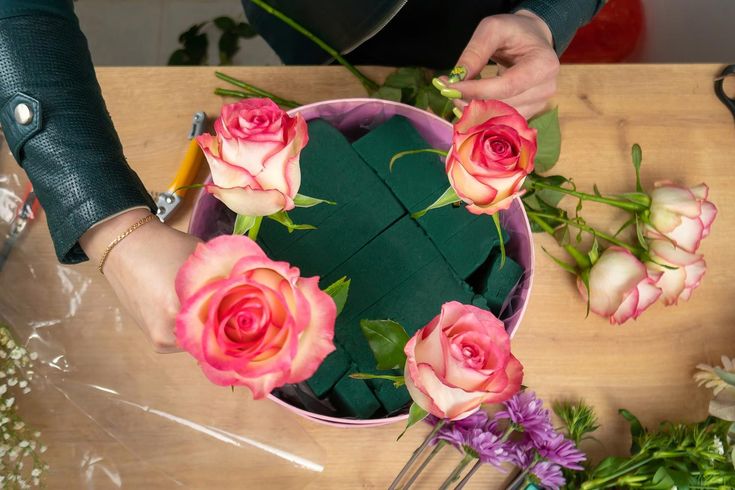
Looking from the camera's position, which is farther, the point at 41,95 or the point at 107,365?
the point at 107,365

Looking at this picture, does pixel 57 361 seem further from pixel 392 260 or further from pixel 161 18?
pixel 161 18

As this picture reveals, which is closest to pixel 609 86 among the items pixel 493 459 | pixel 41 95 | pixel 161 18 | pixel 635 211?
pixel 635 211

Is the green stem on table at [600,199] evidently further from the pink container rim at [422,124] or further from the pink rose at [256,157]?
the pink rose at [256,157]

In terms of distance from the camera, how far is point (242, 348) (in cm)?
28

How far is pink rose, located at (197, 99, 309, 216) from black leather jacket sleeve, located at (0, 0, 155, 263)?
0.14m

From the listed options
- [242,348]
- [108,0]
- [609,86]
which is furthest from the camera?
[108,0]

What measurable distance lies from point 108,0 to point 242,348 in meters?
1.36

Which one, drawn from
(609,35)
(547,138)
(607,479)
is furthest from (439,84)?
(609,35)

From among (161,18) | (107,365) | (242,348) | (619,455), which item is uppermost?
(242,348)

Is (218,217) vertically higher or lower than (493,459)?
higher

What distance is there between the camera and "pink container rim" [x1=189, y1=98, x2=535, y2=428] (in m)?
0.54

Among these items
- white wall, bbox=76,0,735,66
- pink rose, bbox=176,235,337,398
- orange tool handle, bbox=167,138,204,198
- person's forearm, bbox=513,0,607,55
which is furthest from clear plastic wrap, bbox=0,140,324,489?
white wall, bbox=76,0,735,66

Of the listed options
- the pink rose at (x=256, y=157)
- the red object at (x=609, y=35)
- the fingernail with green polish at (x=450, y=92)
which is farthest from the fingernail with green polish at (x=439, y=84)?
the red object at (x=609, y=35)

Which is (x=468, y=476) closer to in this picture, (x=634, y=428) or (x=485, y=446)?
(x=485, y=446)
